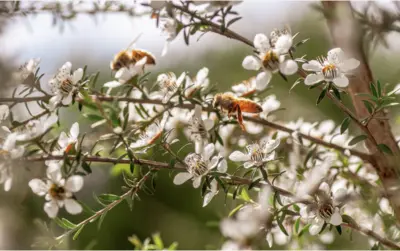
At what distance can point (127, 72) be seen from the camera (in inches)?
22.8

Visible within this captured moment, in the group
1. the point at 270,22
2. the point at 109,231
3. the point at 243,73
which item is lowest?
the point at 109,231

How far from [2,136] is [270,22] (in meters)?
1.28

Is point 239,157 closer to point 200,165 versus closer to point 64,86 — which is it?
point 200,165

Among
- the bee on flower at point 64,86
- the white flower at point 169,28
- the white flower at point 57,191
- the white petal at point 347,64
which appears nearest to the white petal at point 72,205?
the white flower at point 57,191

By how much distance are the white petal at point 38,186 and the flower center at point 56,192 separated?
1 cm

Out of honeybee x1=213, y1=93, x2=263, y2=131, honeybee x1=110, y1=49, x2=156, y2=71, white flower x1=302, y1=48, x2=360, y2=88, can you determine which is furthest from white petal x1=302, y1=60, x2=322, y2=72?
honeybee x1=110, y1=49, x2=156, y2=71

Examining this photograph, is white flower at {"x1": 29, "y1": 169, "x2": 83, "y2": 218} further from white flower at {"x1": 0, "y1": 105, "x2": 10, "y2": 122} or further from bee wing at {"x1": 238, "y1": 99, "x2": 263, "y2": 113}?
bee wing at {"x1": 238, "y1": 99, "x2": 263, "y2": 113}

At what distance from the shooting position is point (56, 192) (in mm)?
536

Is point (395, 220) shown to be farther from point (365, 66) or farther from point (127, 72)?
point (127, 72)

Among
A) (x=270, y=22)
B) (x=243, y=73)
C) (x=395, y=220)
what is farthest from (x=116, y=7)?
(x=243, y=73)

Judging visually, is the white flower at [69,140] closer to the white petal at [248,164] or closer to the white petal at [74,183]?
the white petal at [74,183]

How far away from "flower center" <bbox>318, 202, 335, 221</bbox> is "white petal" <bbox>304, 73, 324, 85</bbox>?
0.13 m

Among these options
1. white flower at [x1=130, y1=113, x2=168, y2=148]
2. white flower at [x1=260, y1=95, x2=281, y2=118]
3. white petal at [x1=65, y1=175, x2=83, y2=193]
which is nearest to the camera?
white petal at [x1=65, y1=175, x2=83, y2=193]

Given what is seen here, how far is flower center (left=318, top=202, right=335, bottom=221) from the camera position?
57cm
